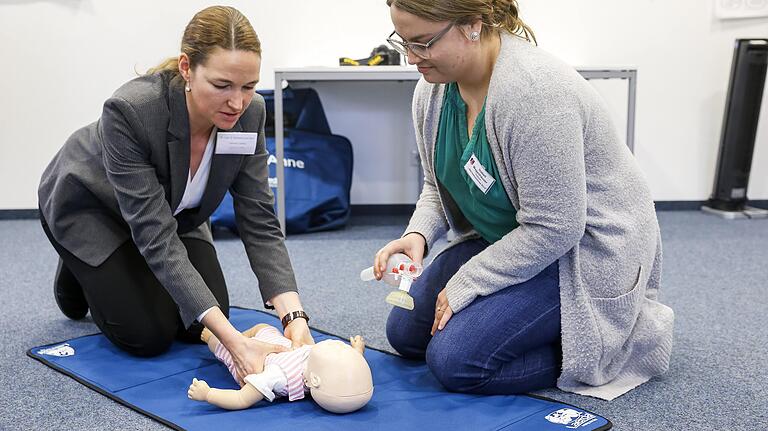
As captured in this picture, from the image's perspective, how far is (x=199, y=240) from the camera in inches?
86.9

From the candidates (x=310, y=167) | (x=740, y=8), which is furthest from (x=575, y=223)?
(x=740, y=8)

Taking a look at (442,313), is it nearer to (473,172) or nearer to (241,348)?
(473,172)

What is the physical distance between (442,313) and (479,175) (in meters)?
0.30

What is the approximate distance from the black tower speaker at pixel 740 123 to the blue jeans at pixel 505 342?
8.48 ft

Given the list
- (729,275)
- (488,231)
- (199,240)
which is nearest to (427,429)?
(488,231)

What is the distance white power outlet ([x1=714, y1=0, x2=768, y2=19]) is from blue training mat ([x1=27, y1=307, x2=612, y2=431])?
2899 millimetres

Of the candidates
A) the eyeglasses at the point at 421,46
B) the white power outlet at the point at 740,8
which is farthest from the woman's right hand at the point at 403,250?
the white power outlet at the point at 740,8

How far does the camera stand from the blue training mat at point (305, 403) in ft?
5.12

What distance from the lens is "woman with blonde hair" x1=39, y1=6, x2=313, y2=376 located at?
1694 mm


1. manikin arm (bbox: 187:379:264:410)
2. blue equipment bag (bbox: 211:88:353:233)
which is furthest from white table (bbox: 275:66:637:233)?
manikin arm (bbox: 187:379:264:410)

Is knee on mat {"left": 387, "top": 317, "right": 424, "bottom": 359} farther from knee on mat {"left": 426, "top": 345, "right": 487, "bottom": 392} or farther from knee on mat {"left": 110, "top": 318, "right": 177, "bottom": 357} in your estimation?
knee on mat {"left": 110, "top": 318, "right": 177, "bottom": 357}

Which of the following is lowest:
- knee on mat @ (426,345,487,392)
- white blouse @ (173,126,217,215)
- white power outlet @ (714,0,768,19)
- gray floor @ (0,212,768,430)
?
gray floor @ (0,212,768,430)

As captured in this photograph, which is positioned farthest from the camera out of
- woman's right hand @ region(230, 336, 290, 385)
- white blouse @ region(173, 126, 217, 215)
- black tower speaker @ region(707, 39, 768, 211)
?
black tower speaker @ region(707, 39, 768, 211)

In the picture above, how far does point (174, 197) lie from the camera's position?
6.22 feet
